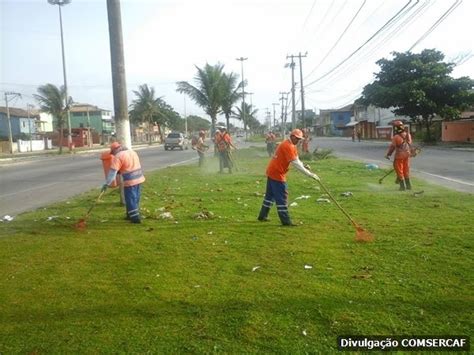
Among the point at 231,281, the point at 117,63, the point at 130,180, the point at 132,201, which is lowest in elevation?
the point at 231,281

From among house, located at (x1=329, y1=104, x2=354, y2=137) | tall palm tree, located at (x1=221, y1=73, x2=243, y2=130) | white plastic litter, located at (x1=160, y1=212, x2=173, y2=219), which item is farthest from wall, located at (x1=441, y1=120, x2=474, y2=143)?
house, located at (x1=329, y1=104, x2=354, y2=137)

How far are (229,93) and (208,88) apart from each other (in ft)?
7.26

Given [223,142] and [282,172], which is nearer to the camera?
[282,172]

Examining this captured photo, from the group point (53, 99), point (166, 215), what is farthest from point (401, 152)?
point (53, 99)

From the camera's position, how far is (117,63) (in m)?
9.19

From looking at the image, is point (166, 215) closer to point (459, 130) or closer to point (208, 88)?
point (208, 88)

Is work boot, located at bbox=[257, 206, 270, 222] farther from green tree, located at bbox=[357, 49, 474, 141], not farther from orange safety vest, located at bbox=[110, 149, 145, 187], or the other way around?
green tree, located at bbox=[357, 49, 474, 141]

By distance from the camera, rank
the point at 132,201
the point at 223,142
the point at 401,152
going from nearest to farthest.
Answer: the point at 132,201
the point at 401,152
the point at 223,142

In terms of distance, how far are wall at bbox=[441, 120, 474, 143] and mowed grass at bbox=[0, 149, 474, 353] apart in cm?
3259

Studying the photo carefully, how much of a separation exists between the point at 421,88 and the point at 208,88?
17.2m

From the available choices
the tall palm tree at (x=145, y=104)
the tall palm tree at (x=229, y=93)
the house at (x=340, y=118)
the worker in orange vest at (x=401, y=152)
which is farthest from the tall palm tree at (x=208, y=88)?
the house at (x=340, y=118)

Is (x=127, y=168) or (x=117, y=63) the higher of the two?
(x=117, y=63)

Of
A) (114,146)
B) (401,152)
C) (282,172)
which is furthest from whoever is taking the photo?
(401,152)

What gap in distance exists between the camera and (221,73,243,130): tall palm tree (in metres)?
29.8
